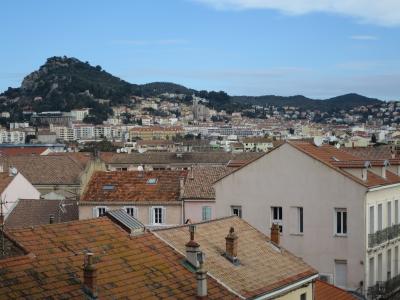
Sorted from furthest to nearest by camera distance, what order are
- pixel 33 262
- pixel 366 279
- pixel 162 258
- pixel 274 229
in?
pixel 366 279
pixel 274 229
pixel 162 258
pixel 33 262

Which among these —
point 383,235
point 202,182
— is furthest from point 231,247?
point 202,182

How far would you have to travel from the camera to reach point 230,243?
75.0ft

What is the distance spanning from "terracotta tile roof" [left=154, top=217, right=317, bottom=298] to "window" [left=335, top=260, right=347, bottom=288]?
9552mm

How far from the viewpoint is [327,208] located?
34.9 meters

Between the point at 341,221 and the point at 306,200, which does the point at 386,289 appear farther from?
the point at 306,200

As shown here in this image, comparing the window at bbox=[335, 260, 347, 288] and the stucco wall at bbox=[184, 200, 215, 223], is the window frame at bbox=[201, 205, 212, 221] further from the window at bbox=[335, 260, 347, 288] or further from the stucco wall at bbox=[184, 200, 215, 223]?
the window at bbox=[335, 260, 347, 288]

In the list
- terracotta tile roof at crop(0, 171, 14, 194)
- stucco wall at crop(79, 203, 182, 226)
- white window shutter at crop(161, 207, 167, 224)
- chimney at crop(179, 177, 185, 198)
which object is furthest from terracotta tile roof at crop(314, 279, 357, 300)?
terracotta tile roof at crop(0, 171, 14, 194)

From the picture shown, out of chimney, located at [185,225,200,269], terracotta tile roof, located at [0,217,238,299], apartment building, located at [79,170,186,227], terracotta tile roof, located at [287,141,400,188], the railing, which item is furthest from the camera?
apartment building, located at [79,170,186,227]

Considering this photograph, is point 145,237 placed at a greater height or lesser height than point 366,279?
greater

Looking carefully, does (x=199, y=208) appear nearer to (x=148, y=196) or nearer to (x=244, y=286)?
(x=148, y=196)

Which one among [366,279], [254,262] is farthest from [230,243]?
[366,279]

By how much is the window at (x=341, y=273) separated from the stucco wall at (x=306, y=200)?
20 cm

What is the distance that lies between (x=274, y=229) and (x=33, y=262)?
37.4 feet

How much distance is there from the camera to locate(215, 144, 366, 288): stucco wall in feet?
112
